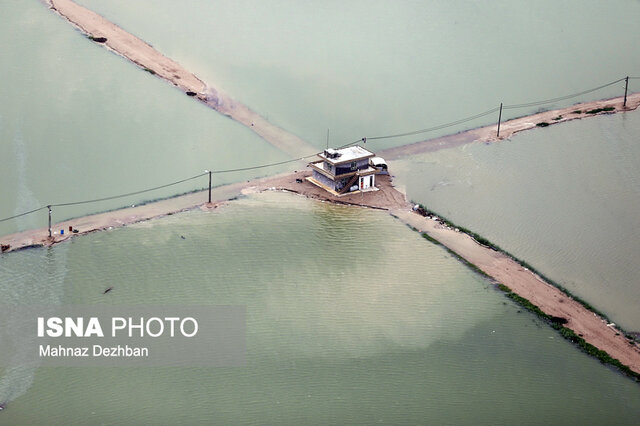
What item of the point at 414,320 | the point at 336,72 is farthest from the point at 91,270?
the point at 336,72

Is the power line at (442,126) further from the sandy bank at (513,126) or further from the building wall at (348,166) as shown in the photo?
the building wall at (348,166)

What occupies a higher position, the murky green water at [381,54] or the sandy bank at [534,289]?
the murky green water at [381,54]

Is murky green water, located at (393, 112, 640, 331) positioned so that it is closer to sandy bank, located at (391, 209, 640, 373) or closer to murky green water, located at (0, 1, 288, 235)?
sandy bank, located at (391, 209, 640, 373)

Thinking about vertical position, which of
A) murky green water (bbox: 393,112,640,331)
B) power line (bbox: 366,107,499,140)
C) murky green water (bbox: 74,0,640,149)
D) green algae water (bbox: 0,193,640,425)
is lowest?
green algae water (bbox: 0,193,640,425)

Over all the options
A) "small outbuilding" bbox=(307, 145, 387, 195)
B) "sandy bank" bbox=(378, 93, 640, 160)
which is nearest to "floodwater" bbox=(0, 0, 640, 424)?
"sandy bank" bbox=(378, 93, 640, 160)

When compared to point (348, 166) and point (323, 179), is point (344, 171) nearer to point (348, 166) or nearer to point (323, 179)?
point (348, 166)

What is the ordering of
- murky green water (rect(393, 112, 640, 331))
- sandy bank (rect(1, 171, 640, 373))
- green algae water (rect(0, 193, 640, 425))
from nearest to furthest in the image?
green algae water (rect(0, 193, 640, 425)) < sandy bank (rect(1, 171, 640, 373)) < murky green water (rect(393, 112, 640, 331))

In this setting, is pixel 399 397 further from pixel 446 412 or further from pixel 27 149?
pixel 27 149

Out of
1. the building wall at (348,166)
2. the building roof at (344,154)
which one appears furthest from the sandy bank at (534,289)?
the building roof at (344,154)
